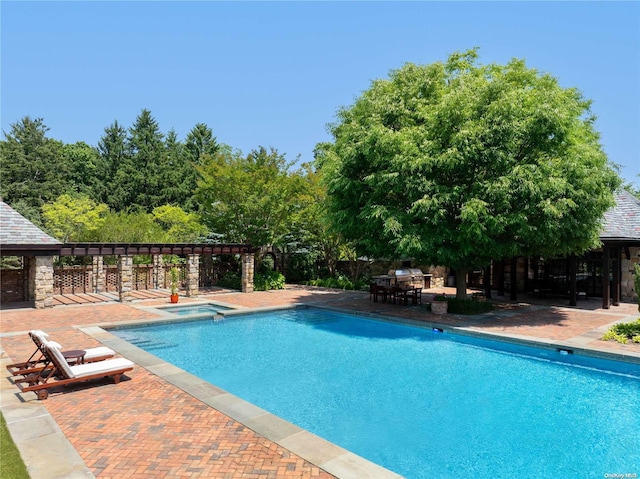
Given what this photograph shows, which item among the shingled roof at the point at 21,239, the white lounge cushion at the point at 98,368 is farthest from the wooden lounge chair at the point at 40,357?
the shingled roof at the point at 21,239

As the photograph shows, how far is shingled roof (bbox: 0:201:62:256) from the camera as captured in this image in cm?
1666

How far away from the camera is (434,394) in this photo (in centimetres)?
902

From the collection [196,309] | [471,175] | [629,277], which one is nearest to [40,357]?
[196,309]

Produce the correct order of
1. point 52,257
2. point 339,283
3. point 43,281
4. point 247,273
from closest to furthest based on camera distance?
point 43,281 → point 52,257 → point 247,273 → point 339,283

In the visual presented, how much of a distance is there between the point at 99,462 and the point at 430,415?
225 inches

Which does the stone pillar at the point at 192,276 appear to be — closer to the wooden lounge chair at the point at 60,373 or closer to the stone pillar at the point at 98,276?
the stone pillar at the point at 98,276

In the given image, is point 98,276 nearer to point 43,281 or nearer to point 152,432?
point 43,281

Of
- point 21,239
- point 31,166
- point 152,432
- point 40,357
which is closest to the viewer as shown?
point 152,432

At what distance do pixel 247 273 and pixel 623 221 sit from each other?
20.4 metres

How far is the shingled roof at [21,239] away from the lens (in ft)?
54.6

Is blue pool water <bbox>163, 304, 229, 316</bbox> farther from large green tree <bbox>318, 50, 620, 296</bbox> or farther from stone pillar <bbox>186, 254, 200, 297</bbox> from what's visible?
large green tree <bbox>318, 50, 620, 296</bbox>

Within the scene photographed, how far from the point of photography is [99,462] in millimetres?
5273

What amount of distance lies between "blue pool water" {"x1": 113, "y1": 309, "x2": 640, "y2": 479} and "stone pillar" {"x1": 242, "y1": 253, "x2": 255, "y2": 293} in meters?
10.1

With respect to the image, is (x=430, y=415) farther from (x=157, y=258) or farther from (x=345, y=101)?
(x=157, y=258)
